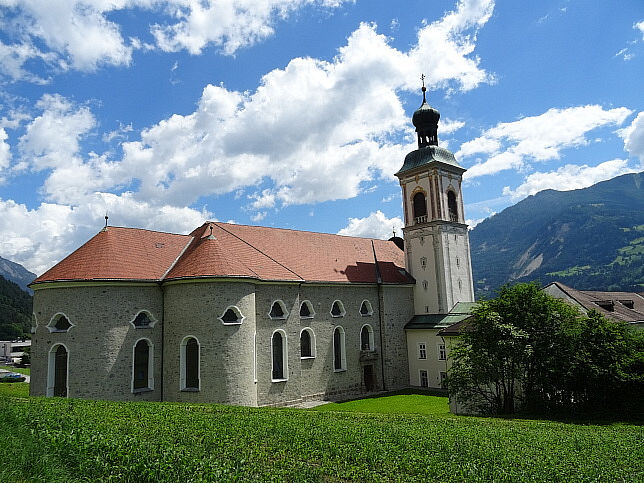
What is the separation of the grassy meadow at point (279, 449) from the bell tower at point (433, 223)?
21.3 meters

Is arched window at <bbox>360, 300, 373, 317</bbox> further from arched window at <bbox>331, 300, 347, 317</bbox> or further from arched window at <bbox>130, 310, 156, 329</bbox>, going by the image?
arched window at <bbox>130, 310, 156, 329</bbox>

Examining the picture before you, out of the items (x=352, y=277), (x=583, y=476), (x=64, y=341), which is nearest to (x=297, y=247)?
(x=352, y=277)

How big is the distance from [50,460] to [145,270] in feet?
60.5

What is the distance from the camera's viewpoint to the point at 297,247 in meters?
34.4

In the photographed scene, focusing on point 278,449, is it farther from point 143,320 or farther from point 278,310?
point 278,310

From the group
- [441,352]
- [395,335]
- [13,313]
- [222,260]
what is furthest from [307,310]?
[13,313]

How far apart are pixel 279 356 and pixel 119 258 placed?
1151 centimetres

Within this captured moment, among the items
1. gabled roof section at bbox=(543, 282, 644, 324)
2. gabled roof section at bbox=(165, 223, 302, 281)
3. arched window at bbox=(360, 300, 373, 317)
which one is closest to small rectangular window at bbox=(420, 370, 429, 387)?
arched window at bbox=(360, 300, 373, 317)

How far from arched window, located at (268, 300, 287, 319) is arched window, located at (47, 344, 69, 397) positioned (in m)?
11.8

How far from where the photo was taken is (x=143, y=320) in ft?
84.0

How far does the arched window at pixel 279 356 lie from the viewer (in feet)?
92.5

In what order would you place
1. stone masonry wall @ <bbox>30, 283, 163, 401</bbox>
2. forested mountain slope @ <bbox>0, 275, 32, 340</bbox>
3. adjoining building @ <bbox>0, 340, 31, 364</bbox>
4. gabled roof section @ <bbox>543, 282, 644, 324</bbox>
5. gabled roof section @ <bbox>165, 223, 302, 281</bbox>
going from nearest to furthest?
stone masonry wall @ <bbox>30, 283, 163, 401</bbox>
gabled roof section @ <bbox>165, 223, 302, 281</bbox>
gabled roof section @ <bbox>543, 282, 644, 324</bbox>
adjoining building @ <bbox>0, 340, 31, 364</bbox>
forested mountain slope @ <bbox>0, 275, 32, 340</bbox>

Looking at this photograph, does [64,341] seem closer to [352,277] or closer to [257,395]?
[257,395]

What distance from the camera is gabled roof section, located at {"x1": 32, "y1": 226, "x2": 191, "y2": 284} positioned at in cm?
2472
